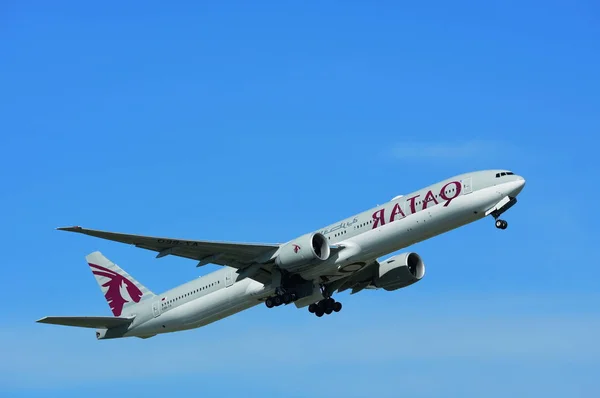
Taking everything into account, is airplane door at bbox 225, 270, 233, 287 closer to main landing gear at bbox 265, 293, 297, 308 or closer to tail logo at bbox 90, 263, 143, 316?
main landing gear at bbox 265, 293, 297, 308

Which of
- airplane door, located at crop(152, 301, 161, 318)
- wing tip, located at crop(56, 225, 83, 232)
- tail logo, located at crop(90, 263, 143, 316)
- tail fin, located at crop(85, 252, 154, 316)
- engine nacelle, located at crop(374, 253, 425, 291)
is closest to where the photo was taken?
wing tip, located at crop(56, 225, 83, 232)

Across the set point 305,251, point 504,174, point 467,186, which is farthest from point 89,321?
point 504,174

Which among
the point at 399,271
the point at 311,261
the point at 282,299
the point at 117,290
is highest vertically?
the point at 117,290

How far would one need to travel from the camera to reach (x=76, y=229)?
143ft

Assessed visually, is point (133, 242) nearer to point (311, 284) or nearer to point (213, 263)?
point (213, 263)

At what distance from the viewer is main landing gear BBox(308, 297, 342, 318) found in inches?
2196

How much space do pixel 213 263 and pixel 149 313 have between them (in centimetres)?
731

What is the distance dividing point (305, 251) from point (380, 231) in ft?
11.5

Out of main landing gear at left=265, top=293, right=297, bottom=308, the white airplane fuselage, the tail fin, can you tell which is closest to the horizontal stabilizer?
the tail fin

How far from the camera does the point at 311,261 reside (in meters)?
48.6

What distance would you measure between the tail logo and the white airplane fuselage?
16.9 ft

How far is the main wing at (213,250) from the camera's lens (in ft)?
156

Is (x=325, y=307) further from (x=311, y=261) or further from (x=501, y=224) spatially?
(x=501, y=224)

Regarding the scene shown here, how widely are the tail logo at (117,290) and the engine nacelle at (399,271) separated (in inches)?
517
